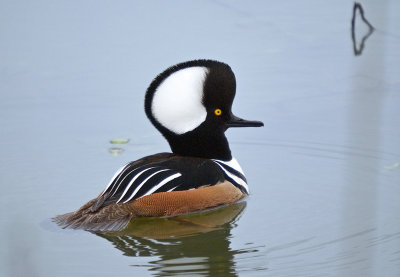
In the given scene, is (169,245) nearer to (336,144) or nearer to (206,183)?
(206,183)

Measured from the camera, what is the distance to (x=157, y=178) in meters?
6.35

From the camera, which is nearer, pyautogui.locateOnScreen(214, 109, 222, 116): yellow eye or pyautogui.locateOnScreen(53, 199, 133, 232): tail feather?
pyautogui.locateOnScreen(53, 199, 133, 232): tail feather

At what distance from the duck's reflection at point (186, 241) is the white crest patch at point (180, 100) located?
76cm

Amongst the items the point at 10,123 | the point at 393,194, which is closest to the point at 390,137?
the point at 393,194

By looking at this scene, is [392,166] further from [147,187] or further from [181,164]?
[147,187]

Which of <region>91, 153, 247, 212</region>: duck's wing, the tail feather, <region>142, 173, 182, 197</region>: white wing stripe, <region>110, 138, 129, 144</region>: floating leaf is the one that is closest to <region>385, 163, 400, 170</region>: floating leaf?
<region>91, 153, 247, 212</region>: duck's wing

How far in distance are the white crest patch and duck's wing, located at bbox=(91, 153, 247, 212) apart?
0.96ft

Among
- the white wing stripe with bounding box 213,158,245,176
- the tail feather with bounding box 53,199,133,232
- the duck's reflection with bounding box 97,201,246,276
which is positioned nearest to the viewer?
the duck's reflection with bounding box 97,201,246,276

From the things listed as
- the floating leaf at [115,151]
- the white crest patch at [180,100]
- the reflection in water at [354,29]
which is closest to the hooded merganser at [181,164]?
the white crest patch at [180,100]

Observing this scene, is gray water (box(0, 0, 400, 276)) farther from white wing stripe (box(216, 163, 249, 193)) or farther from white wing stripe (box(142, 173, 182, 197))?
white wing stripe (box(142, 173, 182, 197))

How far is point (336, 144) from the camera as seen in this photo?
7.77 metres

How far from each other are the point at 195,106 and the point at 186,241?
1234 mm

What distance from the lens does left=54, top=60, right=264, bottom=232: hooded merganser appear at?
20.4 ft

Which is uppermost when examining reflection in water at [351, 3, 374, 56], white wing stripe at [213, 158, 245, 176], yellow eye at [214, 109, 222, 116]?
reflection in water at [351, 3, 374, 56]
